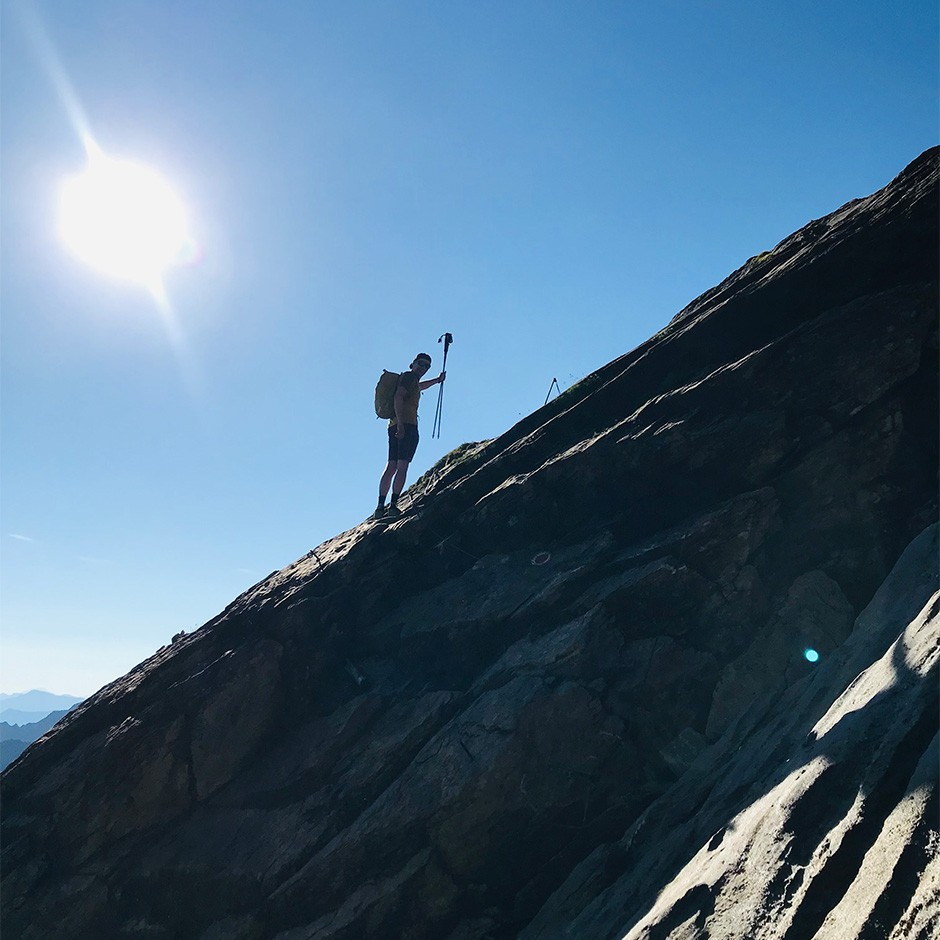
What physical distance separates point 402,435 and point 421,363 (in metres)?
2.63

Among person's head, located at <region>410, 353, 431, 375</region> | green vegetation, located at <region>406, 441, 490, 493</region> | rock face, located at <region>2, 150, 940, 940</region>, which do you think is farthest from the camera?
person's head, located at <region>410, 353, 431, 375</region>

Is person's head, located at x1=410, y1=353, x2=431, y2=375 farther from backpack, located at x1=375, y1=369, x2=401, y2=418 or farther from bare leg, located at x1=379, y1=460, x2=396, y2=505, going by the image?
bare leg, located at x1=379, y1=460, x2=396, y2=505

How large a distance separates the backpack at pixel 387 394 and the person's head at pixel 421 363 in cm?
64

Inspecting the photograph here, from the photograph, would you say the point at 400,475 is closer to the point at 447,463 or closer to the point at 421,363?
the point at 447,463

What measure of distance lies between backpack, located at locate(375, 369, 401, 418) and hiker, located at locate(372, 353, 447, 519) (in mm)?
434

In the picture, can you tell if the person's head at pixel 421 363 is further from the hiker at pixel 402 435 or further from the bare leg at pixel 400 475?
the bare leg at pixel 400 475

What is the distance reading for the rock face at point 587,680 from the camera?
37.8 feet

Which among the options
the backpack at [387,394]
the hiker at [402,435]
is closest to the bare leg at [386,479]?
the hiker at [402,435]

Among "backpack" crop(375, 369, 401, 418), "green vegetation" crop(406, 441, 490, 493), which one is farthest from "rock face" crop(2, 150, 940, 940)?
"backpack" crop(375, 369, 401, 418)

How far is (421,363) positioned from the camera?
22.7 metres

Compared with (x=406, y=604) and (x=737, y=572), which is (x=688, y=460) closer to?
(x=737, y=572)

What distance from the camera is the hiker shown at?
22000 mm

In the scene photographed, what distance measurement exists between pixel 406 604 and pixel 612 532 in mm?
5882

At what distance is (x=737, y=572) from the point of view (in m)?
13.8
